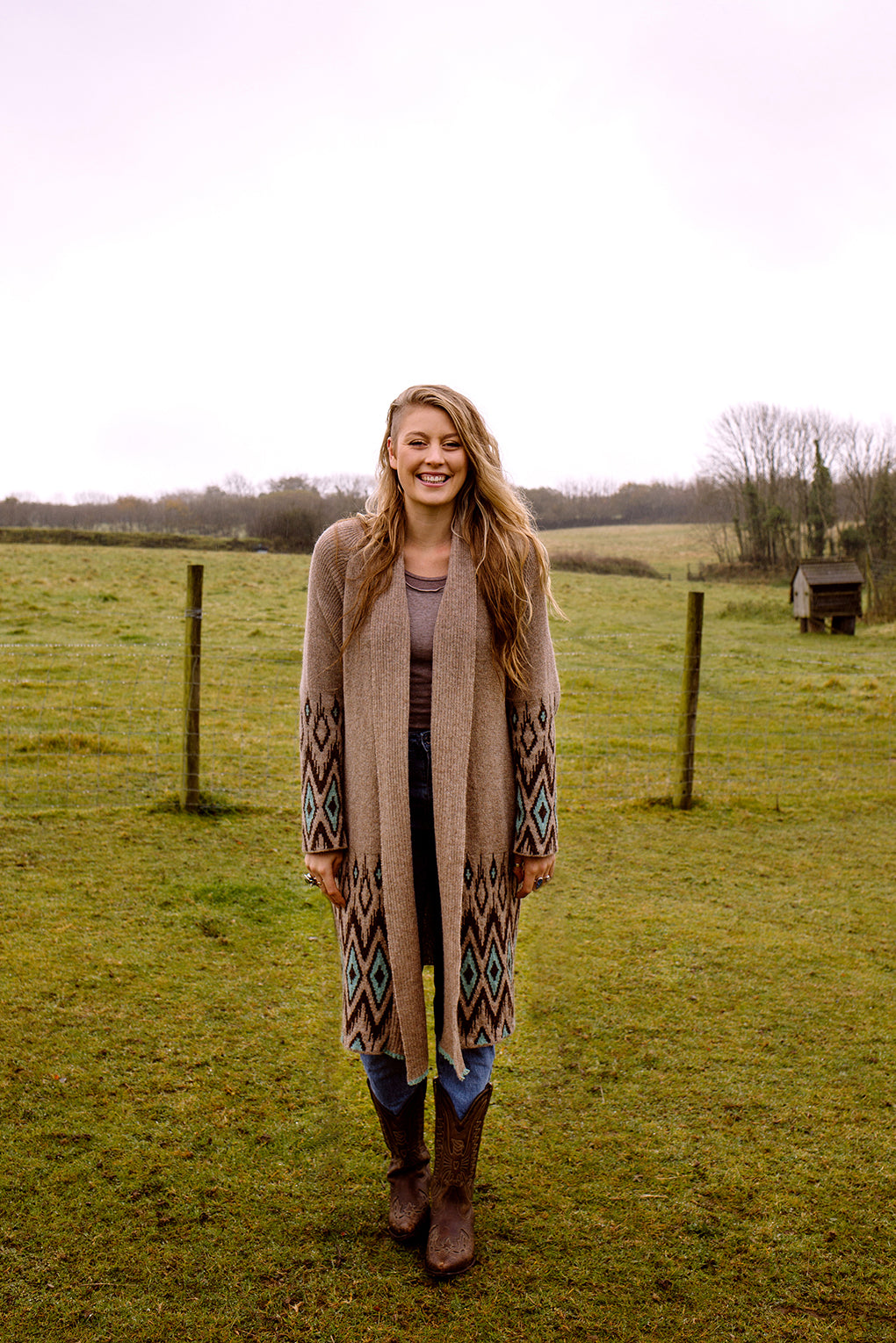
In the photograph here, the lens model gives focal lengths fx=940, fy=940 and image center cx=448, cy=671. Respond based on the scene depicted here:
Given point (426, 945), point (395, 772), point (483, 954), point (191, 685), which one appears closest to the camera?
point (395, 772)

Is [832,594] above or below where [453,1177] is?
above

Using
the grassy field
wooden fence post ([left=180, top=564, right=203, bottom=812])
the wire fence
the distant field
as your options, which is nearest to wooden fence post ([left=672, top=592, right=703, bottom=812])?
the grassy field

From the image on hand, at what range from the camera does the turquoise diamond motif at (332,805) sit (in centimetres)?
231

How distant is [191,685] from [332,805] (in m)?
3.80

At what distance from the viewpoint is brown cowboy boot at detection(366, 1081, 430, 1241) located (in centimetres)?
239

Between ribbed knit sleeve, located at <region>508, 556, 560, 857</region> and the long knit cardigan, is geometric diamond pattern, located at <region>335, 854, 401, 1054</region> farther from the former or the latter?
ribbed knit sleeve, located at <region>508, 556, 560, 857</region>

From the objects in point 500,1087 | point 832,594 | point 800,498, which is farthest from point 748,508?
point 500,1087

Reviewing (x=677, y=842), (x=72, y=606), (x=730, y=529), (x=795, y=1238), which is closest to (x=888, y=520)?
(x=730, y=529)

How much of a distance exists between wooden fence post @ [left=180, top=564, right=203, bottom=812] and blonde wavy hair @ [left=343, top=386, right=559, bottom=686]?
146 inches

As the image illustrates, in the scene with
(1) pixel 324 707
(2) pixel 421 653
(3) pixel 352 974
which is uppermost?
(2) pixel 421 653

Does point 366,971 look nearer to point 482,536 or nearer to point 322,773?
point 322,773

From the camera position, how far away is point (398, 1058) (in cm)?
233

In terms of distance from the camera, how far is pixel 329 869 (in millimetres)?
2328

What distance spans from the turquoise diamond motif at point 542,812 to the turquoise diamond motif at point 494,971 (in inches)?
12.0
